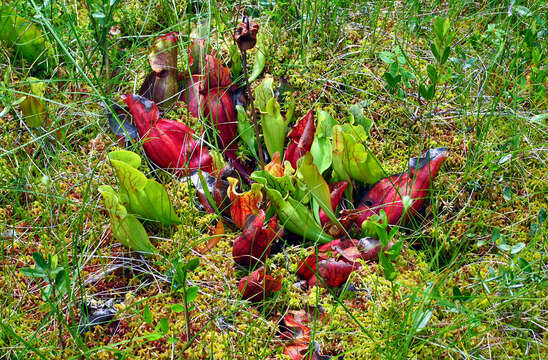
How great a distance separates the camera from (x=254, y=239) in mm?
1723

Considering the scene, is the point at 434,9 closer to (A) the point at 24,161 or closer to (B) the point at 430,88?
(B) the point at 430,88

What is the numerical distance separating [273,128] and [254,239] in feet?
1.82

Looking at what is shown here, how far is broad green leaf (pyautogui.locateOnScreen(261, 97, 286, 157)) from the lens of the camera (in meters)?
2.04

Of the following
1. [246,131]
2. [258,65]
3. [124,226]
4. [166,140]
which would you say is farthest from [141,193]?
[258,65]

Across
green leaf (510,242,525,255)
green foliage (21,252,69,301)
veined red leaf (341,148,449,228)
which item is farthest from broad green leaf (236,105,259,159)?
green leaf (510,242,525,255)

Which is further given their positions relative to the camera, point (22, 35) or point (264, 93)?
point (22, 35)

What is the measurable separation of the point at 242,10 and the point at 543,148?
164cm

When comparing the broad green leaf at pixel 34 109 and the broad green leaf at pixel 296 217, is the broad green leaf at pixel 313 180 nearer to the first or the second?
the broad green leaf at pixel 296 217

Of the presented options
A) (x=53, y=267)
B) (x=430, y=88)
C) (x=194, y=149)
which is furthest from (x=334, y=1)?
(x=53, y=267)

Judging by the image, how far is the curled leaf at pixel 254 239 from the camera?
1.69m

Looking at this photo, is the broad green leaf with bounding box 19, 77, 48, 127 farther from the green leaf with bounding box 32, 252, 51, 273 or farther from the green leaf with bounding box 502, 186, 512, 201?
the green leaf with bounding box 502, 186, 512, 201

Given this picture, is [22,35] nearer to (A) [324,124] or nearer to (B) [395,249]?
(A) [324,124]

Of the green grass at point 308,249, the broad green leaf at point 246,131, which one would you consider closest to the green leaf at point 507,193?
the green grass at point 308,249

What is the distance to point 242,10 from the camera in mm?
2641
